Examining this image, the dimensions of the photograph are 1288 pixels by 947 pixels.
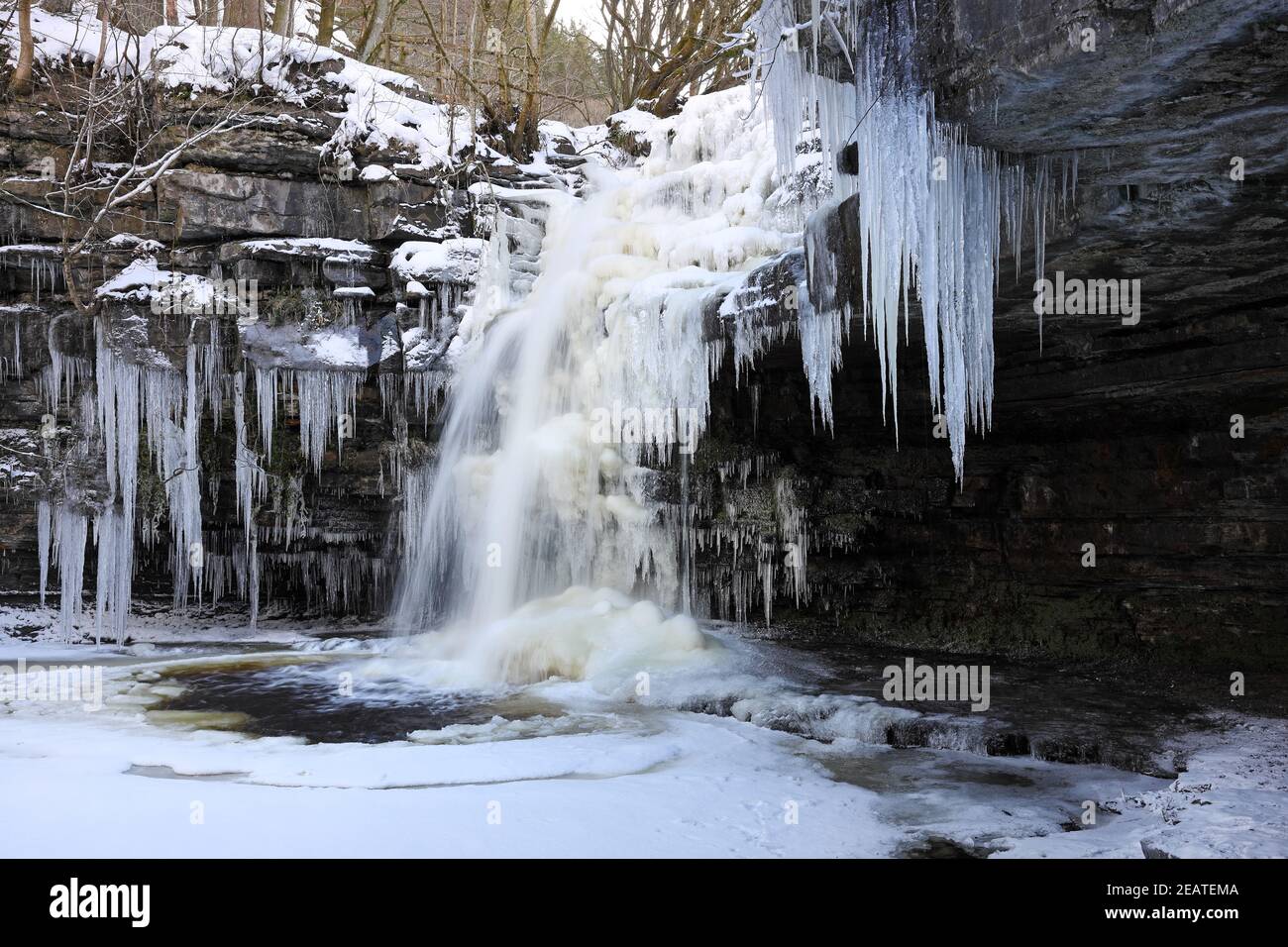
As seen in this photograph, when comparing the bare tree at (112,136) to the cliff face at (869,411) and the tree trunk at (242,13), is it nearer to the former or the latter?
the cliff face at (869,411)

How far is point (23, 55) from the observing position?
401 inches

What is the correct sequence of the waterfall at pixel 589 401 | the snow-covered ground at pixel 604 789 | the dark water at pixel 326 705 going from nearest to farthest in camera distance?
the snow-covered ground at pixel 604 789, the dark water at pixel 326 705, the waterfall at pixel 589 401

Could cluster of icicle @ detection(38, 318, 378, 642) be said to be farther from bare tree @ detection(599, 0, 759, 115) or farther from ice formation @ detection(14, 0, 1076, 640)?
bare tree @ detection(599, 0, 759, 115)

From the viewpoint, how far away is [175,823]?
3764 millimetres

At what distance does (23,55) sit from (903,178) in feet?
34.0

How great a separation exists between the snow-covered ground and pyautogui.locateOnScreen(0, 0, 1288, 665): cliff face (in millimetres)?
2400

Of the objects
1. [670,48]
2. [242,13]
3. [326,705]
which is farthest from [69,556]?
[670,48]

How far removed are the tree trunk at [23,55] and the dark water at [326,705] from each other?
704 centimetres

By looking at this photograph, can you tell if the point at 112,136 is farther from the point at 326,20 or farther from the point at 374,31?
the point at 374,31

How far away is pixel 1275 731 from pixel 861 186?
4.40 m

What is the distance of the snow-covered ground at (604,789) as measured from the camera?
3779mm

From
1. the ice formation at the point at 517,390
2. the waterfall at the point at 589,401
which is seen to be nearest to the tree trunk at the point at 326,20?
the ice formation at the point at 517,390

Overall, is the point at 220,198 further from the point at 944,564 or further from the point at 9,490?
the point at 944,564
